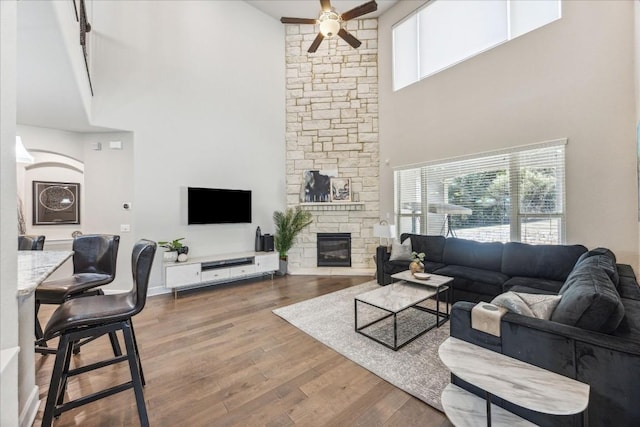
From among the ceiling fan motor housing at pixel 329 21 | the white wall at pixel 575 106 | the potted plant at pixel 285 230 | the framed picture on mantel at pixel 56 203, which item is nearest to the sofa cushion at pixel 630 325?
the white wall at pixel 575 106

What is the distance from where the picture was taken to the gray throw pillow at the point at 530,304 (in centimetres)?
159

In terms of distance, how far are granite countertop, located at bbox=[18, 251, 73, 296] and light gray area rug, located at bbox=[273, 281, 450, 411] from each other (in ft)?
6.99

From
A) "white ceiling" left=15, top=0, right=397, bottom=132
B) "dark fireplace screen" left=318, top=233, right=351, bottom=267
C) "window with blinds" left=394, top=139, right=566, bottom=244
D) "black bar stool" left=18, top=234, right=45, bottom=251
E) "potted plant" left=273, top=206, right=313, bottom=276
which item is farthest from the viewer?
"dark fireplace screen" left=318, top=233, right=351, bottom=267

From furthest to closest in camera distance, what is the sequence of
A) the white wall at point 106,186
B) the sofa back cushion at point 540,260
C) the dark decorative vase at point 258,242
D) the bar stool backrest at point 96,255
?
the dark decorative vase at point 258,242
the white wall at point 106,186
the sofa back cushion at point 540,260
the bar stool backrest at point 96,255

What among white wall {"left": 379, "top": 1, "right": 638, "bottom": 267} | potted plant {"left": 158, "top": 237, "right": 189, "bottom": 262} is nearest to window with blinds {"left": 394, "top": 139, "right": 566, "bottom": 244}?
white wall {"left": 379, "top": 1, "right": 638, "bottom": 267}

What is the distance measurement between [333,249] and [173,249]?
118 inches

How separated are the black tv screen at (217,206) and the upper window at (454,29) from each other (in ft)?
12.6

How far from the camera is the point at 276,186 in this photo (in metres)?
5.59

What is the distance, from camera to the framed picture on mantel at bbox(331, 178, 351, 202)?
5535 mm

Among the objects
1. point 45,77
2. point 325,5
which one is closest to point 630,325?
point 325,5

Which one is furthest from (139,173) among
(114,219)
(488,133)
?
(488,133)

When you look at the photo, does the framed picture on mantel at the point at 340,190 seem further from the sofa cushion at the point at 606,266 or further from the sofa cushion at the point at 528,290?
the sofa cushion at the point at 606,266

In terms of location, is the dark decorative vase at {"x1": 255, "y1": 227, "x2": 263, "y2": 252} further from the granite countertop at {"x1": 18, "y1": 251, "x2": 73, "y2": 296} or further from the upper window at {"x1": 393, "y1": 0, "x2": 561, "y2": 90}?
the upper window at {"x1": 393, "y1": 0, "x2": 561, "y2": 90}

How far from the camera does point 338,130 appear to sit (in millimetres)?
5629
